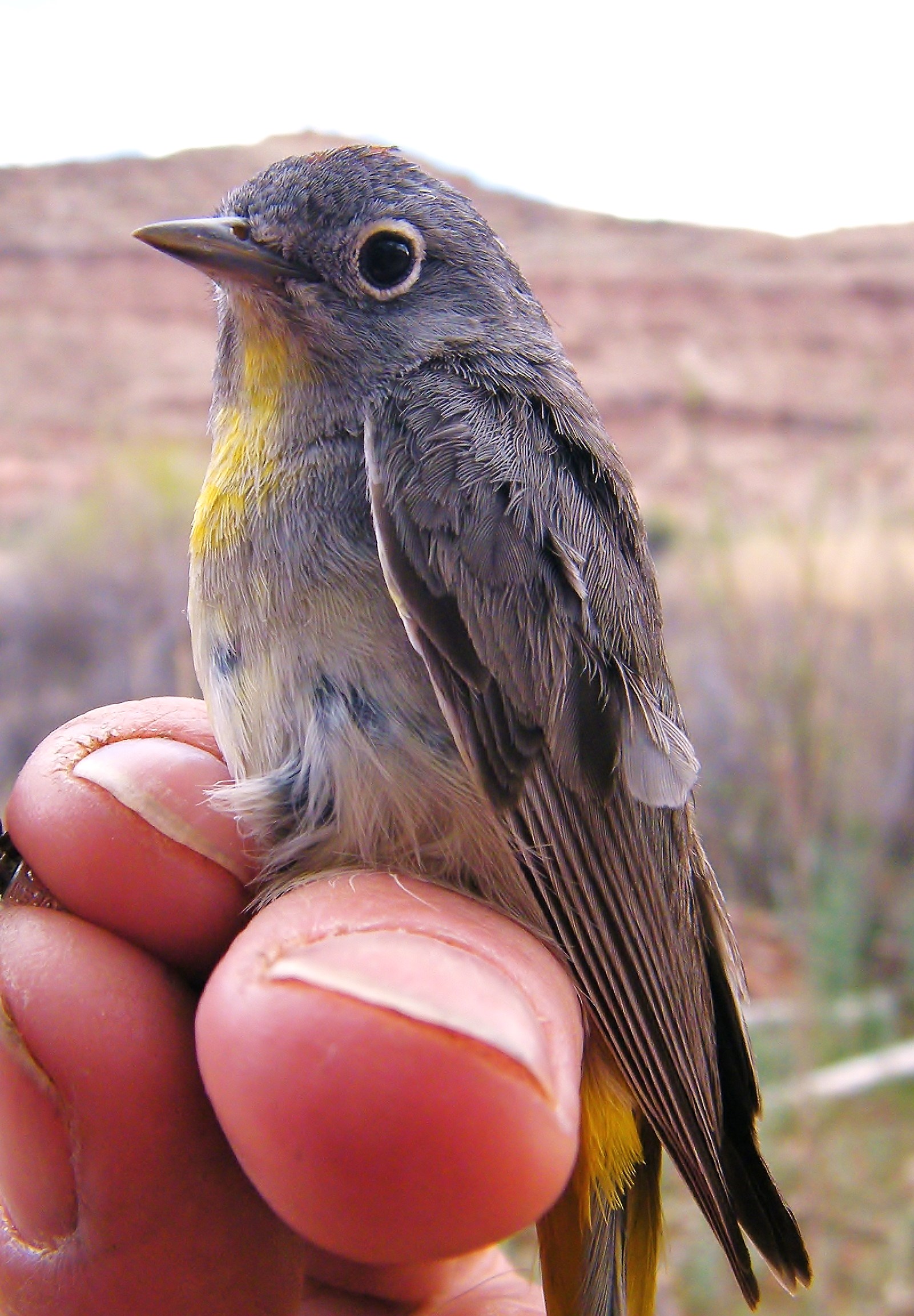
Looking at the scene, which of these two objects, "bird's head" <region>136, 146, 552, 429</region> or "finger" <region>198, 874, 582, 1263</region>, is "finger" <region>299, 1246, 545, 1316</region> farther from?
"bird's head" <region>136, 146, 552, 429</region>

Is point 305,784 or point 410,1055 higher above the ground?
point 305,784

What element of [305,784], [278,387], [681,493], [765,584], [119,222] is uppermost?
[119,222]

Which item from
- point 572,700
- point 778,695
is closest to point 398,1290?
point 572,700

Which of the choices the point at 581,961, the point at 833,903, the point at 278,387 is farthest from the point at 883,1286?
the point at 278,387

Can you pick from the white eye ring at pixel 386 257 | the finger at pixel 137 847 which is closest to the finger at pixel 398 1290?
the finger at pixel 137 847

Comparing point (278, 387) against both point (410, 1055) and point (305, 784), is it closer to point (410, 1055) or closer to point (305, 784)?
point (305, 784)

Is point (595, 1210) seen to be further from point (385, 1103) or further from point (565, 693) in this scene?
point (565, 693)

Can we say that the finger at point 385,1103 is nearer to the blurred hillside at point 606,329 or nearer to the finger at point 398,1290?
the finger at point 398,1290

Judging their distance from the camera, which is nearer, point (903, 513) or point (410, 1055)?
point (410, 1055)
